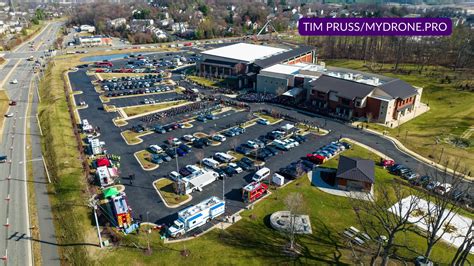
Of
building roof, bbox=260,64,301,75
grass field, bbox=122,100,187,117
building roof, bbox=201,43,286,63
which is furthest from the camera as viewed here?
building roof, bbox=201,43,286,63

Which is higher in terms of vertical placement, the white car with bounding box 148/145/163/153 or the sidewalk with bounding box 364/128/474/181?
the white car with bounding box 148/145/163/153

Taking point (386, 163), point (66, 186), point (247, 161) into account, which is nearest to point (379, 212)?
point (386, 163)

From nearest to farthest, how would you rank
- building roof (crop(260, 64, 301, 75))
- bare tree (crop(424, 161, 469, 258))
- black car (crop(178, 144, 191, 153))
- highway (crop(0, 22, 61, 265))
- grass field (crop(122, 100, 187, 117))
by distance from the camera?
bare tree (crop(424, 161, 469, 258))
highway (crop(0, 22, 61, 265))
black car (crop(178, 144, 191, 153))
grass field (crop(122, 100, 187, 117))
building roof (crop(260, 64, 301, 75))

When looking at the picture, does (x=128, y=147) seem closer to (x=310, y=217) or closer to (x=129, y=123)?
(x=129, y=123)

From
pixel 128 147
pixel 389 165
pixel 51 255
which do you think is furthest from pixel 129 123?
pixel 389 165

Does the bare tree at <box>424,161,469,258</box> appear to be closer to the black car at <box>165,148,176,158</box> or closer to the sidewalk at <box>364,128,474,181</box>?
the sidewalk at <box>364,128,474,181</box>

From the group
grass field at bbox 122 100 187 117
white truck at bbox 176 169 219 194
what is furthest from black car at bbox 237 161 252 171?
grass field at bbox 122 100 187 117
